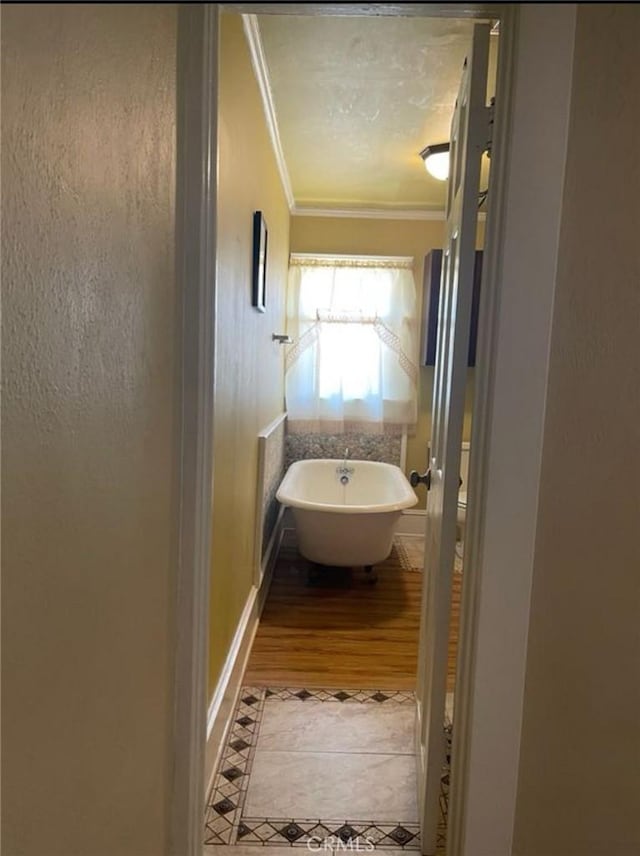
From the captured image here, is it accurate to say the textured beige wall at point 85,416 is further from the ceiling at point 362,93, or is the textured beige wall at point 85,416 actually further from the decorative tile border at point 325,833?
the ceiling at point 362,93

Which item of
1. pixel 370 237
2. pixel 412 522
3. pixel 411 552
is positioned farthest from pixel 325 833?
pixel 370 237

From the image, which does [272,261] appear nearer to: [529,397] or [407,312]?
[407,312]

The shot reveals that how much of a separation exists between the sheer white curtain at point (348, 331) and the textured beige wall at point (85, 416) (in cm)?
314

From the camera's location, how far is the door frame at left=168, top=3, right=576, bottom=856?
116 centimetres

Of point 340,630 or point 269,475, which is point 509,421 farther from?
point 269,475

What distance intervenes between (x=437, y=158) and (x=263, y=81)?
108 centimetres

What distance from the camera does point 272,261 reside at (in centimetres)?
329

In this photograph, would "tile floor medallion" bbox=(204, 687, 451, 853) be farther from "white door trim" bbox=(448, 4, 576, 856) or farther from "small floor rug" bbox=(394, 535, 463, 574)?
"small floor rug" bbox=(394, 535, 463, 574)

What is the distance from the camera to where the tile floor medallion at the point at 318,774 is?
5.40 feet

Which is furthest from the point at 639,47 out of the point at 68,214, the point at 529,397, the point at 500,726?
the point at 500,726

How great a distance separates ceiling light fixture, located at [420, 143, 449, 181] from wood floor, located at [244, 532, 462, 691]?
2327 mm

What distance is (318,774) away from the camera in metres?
1.87

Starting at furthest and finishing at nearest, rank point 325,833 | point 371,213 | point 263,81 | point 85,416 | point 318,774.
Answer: point 371,213 < point 263,81 < point 318,774 < point 325,833 < point 85,416

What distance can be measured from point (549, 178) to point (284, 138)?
7.61ft
